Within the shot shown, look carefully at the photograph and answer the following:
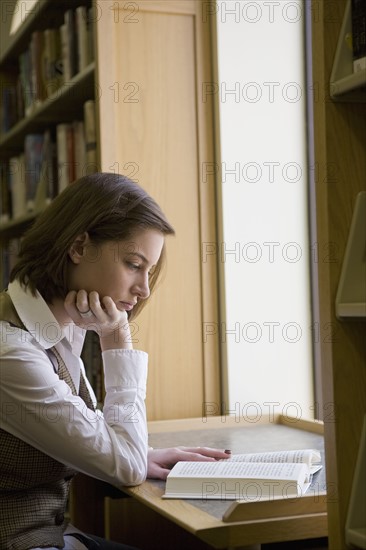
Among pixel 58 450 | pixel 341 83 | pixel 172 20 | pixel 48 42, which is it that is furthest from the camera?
pixel 48 42

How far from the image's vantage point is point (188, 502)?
1.40m

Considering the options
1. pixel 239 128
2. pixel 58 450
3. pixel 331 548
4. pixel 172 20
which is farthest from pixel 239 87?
pixel 331 548

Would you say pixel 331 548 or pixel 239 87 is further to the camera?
pixel 239 87

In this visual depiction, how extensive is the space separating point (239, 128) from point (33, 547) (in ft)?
4.32

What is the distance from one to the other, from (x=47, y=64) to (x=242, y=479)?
1.87 metres

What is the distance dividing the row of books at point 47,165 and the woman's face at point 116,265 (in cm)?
66

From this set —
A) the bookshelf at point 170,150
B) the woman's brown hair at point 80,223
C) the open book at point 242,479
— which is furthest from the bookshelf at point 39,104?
the open book at point 242,479

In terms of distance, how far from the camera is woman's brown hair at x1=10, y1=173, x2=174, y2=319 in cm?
168

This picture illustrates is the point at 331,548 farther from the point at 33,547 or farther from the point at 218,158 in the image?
the point at 218,158

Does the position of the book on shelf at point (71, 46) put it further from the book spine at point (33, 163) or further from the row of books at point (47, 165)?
the book spine at point (33, 163)

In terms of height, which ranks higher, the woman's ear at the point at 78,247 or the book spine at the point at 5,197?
the book spine at the point at 5,197

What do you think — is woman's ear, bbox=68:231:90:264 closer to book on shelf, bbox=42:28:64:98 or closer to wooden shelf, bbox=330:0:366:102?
wooden shelf, bbox=330:0:366:102

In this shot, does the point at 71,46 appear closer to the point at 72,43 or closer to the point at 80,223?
the point at 72,43

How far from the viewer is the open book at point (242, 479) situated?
1.38 metres
